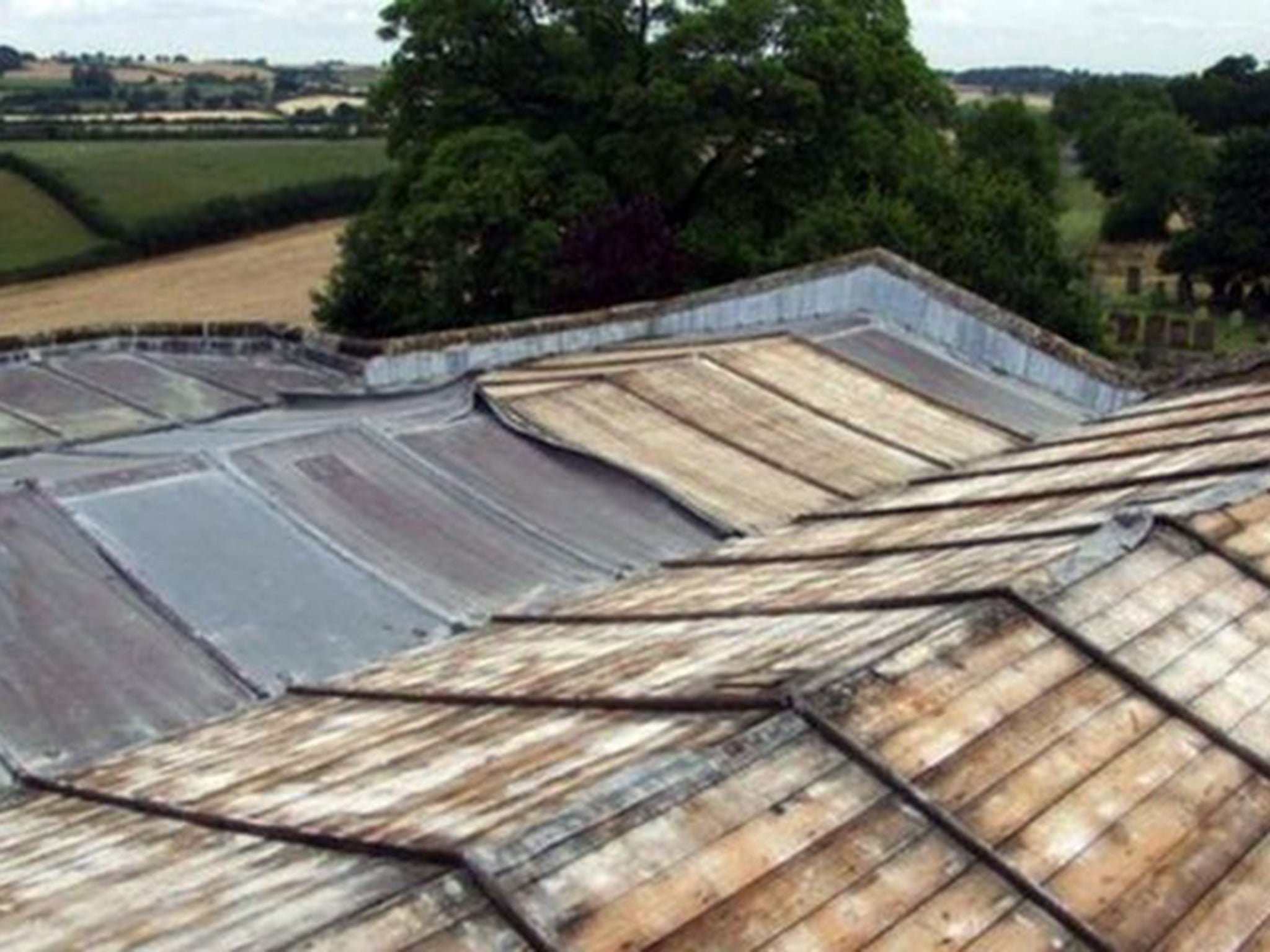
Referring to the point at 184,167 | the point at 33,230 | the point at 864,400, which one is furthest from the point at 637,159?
the point at 184,167

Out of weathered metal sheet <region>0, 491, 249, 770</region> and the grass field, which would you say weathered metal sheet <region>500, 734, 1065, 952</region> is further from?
the grass field

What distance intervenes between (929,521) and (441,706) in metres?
3.99

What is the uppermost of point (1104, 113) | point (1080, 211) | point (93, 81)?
point (1104, 113)

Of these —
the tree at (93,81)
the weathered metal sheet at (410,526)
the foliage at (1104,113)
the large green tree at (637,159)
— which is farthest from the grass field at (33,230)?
the tree at (93,81)

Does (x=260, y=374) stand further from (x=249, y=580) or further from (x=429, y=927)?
(x=429, y=927)

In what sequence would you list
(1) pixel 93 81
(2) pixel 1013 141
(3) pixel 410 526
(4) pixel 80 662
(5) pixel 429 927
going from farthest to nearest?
(1) pixel 93 81 → (2) pixel 1013 141 → (3) pixel 410 526 → (4) pixel 80 662 → (5) pixel 429 927

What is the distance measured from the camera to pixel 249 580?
9125 millimetres

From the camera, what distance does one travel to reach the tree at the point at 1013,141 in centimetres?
4512

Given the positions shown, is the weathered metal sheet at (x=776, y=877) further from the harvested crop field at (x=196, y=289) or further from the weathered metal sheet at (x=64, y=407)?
the harvested crop field at (x=196, y=289)

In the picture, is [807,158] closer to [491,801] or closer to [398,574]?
[398,574]

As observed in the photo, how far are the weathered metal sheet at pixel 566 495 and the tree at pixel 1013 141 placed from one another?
35.3m

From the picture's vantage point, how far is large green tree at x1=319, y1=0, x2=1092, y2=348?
27.5 meters

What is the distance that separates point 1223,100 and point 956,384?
73.0 m

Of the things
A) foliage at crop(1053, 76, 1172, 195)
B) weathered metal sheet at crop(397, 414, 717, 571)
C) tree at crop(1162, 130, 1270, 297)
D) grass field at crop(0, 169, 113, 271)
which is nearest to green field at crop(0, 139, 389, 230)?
grass field at crop(0, 169, 113, 271)
